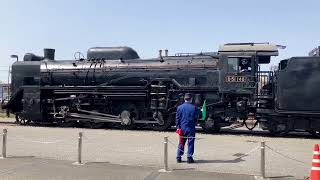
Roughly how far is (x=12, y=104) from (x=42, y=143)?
9.96 m

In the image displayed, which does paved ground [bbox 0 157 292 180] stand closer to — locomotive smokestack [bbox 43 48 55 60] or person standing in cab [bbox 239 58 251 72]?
person standing in cab [bbox 239 58 251 72]

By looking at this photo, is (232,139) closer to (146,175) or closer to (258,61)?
(258,61)

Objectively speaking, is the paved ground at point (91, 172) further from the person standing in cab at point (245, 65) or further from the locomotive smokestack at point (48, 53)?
the locomotive smokestack at point (48, 53)

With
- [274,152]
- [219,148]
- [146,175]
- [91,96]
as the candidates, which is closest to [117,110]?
[91,96]

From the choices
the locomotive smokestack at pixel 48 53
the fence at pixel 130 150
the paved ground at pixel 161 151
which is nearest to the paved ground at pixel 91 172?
the fence at pixel 130 150

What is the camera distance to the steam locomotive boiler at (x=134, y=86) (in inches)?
782

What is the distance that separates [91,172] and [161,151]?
4022 mm

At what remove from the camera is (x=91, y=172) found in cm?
1037

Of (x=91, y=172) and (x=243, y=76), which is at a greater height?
(x=243, y=76)

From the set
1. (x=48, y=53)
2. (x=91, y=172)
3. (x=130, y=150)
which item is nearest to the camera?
(x=91, y=172)

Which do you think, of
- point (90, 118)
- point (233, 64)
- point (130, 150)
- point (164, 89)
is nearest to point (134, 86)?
point (164, 89)

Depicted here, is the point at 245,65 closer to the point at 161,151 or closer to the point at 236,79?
the point at 236,79

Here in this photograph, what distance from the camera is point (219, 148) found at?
14.9m

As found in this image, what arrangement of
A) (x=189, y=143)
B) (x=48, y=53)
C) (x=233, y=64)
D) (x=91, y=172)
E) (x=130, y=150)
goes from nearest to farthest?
(x=91, y=172)
(x=189, y=143)
(x=130, y=150)
(x=233, y=64)
(x=48, y=53)
